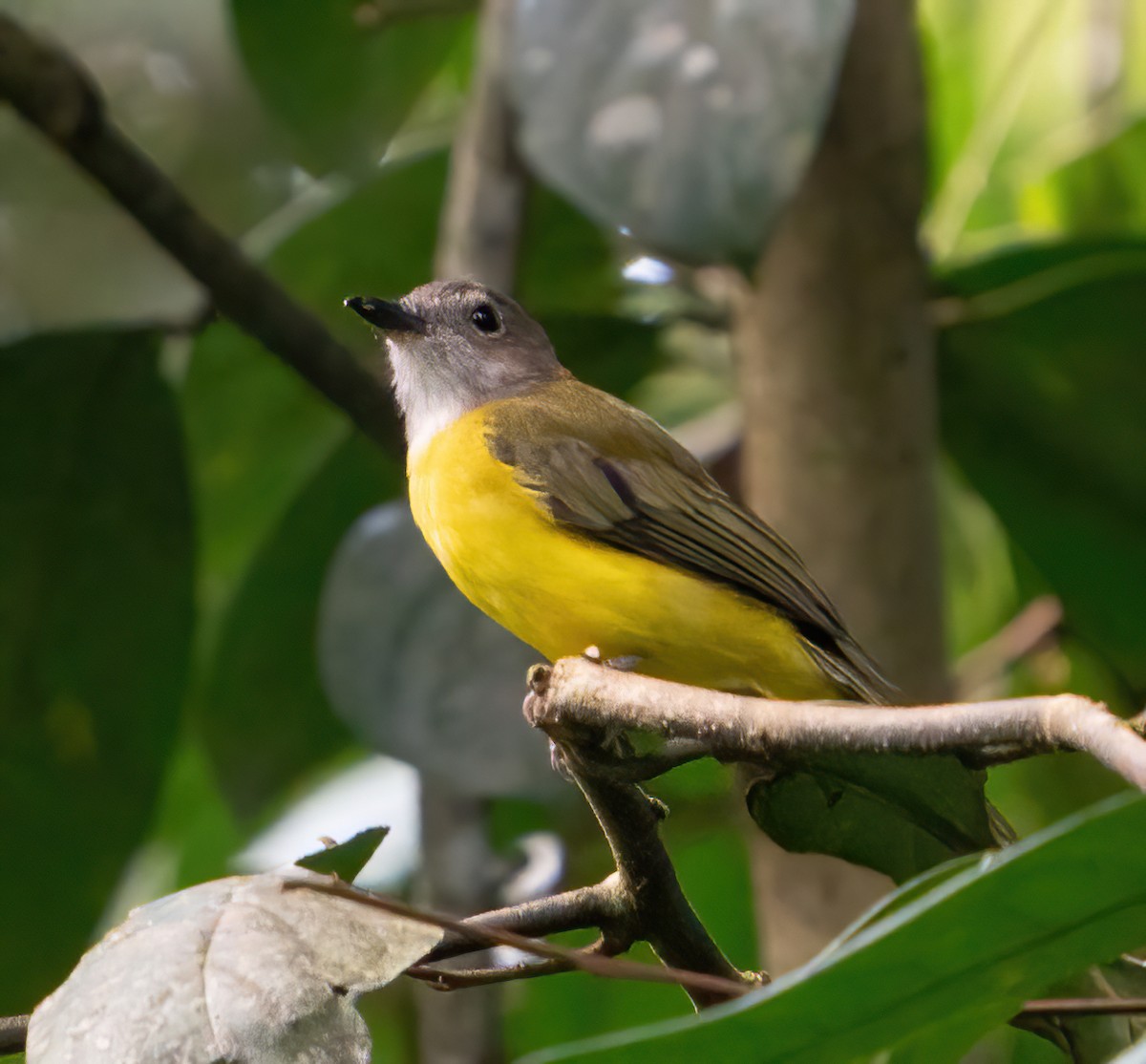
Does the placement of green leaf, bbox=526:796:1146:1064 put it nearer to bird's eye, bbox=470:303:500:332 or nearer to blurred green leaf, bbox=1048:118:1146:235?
bird's eye, bbox=470:303:500:332

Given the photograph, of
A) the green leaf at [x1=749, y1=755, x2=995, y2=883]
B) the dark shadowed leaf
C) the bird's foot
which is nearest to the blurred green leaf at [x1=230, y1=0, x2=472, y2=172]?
the dark shadowed leaf

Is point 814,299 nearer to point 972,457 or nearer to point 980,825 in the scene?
point 972,457

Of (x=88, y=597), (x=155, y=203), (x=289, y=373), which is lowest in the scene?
(x=88, y=597)

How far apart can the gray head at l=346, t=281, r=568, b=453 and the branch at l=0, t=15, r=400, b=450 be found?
14 cm

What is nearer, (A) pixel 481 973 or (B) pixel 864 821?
(A) pixel 481 973

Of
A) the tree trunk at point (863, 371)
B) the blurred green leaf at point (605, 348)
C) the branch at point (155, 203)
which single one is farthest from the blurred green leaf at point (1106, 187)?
the branch at point (155, 203)

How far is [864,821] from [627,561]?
2.58 feet

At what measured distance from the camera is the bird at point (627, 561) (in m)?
2.14

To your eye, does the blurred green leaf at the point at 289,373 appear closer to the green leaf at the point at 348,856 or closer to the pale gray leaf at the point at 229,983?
the green leaf at the point at 348,856

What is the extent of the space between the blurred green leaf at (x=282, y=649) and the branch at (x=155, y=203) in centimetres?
73

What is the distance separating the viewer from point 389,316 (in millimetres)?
2635

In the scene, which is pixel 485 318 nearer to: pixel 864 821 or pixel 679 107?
pixel 679 107

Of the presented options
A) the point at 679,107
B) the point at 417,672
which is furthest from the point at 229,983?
the point at 417,672

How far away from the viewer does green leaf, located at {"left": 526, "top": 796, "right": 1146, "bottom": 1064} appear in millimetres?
959
